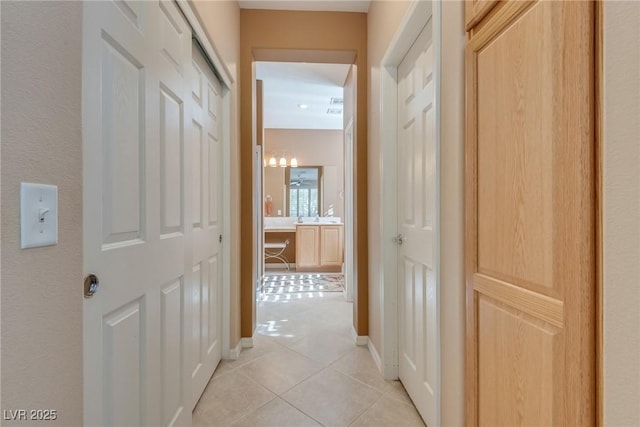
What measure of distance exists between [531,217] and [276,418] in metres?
1.58

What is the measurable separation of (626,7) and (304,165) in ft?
19.9

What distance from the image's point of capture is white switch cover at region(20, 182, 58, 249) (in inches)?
22.9

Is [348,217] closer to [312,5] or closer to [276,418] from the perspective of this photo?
[312,5]

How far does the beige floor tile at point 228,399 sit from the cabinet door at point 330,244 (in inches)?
140

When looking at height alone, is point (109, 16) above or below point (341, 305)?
above

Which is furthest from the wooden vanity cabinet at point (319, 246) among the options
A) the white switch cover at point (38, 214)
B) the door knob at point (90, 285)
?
the white switch cover at point (38, 214)

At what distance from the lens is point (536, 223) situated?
2.58 feet

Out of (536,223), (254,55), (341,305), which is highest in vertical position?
(254,55)

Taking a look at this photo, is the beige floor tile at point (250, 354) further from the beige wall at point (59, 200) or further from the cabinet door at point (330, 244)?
the cabinet door at point (330, 244)

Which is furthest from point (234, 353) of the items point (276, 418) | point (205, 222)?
point (205, 222)

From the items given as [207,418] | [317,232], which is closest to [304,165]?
[317,232]

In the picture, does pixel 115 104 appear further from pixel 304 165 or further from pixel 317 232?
pixel 304 165

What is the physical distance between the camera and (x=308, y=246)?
5602 mm

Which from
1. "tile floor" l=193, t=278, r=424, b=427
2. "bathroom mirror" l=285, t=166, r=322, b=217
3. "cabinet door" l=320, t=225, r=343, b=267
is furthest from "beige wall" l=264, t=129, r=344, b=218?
"tile floor" l=193, t=278, r=424, b=427
